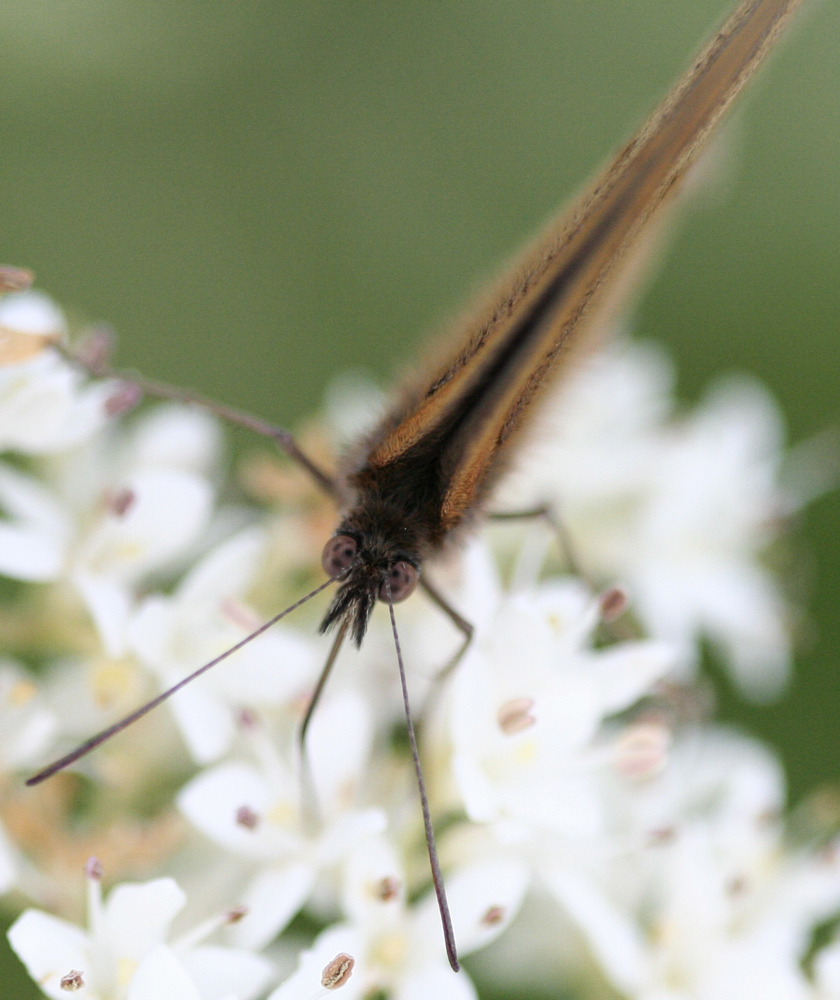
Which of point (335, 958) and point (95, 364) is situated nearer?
point (335, 958)

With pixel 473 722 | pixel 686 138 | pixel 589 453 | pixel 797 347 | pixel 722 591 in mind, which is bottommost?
pixel 473 722

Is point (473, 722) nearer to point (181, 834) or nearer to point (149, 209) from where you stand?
point (181, 834)

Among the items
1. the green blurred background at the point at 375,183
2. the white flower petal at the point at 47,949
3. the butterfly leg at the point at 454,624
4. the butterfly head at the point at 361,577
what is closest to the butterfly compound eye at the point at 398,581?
the butterfly head at the point at 361,577

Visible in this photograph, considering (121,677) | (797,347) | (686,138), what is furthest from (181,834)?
(797,347)

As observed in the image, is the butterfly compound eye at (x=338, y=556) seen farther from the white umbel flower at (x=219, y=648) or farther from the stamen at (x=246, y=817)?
the stamen at (x=246, y=817)

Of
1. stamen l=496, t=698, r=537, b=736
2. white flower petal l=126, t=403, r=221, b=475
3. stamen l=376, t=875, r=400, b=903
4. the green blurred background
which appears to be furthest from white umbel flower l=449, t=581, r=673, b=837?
the green blurred background

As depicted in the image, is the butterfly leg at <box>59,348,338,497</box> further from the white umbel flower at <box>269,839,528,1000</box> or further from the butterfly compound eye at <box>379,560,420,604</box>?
the white umbel flower at <box>269,839,528,1000</box>
